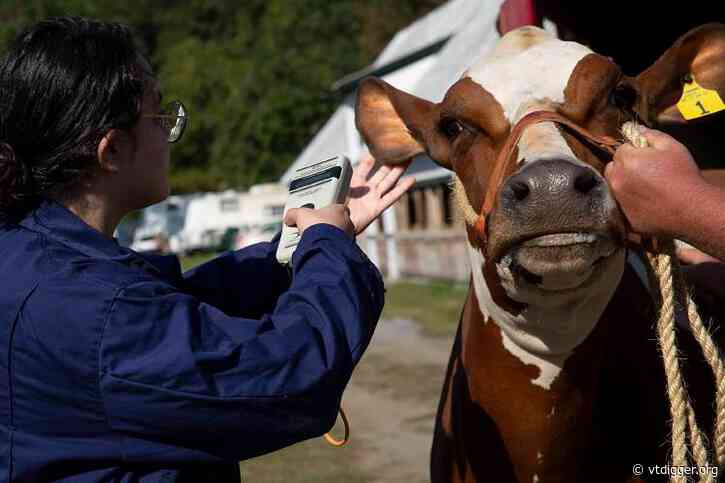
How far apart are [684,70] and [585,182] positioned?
1.21 m

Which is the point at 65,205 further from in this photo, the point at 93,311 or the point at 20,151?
the point at 93,311

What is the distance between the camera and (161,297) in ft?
5.98

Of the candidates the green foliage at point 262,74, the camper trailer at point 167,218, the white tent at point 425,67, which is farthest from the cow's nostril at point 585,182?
the camper trailer at point 167,218

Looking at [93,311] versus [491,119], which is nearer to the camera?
[93,311]

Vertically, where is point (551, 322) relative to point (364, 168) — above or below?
below

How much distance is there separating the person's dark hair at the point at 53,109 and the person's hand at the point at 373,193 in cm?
69

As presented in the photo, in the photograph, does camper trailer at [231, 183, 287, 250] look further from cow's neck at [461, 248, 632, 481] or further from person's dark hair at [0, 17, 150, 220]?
person's dark hair at [0, 17, 150, 220]

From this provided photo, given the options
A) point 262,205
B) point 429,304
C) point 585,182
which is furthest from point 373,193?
point 262,205

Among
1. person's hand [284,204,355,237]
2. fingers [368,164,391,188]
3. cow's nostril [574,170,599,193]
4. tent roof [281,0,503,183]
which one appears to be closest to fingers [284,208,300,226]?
person's hand [284,204,355,237]

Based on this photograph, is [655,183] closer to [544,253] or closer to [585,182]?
[585,182]

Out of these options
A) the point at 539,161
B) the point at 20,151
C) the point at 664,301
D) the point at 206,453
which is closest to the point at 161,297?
the point at 206,453

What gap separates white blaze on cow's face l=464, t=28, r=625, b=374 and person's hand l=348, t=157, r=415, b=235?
0.33 m

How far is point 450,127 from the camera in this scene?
3117 mm

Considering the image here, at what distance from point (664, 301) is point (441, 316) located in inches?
437
